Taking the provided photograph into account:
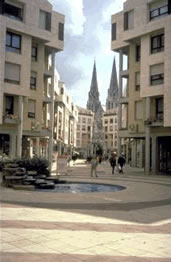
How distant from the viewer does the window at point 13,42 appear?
34.4 meters

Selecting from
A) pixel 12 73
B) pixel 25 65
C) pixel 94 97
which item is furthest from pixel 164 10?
pixel 94 97

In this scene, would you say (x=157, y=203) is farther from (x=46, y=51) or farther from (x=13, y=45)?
(x=46, y=51)

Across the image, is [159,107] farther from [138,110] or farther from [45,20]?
[45,20]

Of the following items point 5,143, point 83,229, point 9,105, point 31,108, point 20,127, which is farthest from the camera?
point 31,108

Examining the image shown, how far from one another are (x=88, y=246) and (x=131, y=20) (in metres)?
33.5

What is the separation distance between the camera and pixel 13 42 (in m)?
34.8

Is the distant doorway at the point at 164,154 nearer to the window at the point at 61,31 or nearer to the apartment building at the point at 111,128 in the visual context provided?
the window at the point at 61,31

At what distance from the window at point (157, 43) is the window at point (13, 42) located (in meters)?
13.1

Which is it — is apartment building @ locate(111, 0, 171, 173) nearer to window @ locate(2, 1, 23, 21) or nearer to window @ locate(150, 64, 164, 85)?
window @ locate(150, 64, 164, 85)

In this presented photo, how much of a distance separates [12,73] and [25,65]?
1683mm

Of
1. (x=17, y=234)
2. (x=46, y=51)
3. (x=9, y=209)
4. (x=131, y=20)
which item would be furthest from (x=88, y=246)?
(x=46, y=51)

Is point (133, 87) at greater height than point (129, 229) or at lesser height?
greater

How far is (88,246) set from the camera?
7.17 m

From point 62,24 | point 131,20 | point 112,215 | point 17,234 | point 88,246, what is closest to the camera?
point 88,246
